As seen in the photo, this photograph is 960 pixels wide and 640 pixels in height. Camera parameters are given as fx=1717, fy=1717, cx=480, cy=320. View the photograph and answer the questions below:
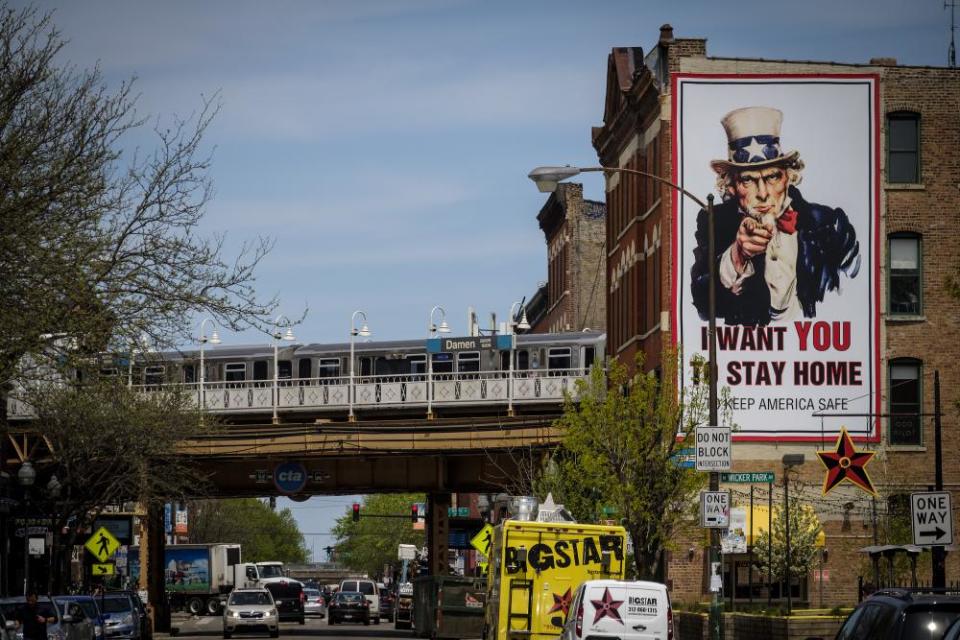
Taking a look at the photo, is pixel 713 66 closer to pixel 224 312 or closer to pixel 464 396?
pixel 464 396

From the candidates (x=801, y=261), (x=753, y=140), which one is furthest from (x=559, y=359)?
(x=753, y=140)

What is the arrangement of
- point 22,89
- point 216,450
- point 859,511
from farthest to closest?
point 216,450
point 859,511
point 22,89

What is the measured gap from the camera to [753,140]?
165 feet

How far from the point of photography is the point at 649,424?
1451 inches

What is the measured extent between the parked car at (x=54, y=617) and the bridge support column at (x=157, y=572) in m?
31.4

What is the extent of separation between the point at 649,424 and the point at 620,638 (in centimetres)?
1250

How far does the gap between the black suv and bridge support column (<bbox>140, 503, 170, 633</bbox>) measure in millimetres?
49700

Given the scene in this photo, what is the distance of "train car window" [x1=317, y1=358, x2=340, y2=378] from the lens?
229 ft

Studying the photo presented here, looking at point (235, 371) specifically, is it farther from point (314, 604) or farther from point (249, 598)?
point (314, 604)

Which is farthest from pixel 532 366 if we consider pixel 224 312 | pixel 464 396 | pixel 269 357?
pixel 224 312

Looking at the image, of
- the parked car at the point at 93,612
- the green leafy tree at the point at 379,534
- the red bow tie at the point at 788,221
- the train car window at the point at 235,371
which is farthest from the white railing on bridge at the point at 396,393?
the green leafy tree at the point at 379,534

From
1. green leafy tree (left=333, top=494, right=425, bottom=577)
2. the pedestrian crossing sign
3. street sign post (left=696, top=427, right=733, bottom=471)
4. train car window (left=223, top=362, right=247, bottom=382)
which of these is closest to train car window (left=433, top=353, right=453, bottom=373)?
train car window (left=223, top=362, right=247, bottom=382)

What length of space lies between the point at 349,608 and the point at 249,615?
2201cm

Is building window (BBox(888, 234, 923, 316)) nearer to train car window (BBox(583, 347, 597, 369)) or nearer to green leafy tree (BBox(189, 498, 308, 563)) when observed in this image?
train car window (BBox(583, 347, 597, 369))
